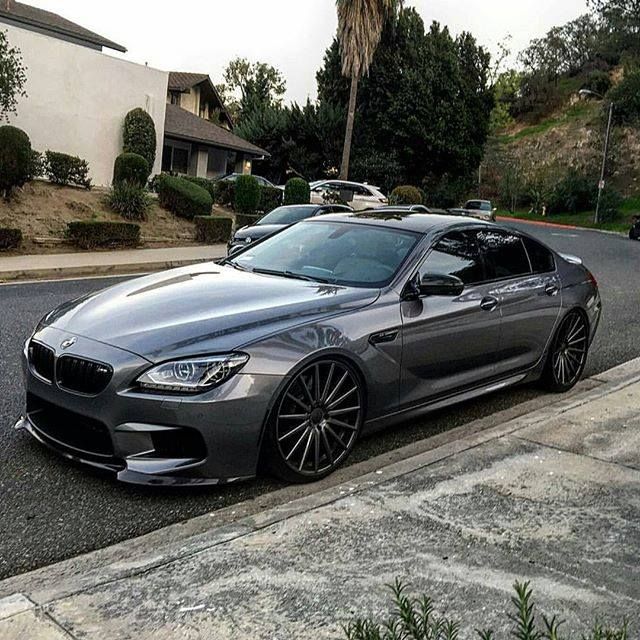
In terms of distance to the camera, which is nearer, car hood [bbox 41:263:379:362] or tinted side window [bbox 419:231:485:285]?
car hood [bbox 41:263:379:362]

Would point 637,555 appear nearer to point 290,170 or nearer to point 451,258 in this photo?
point 451,258

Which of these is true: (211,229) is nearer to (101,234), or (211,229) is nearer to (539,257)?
(101,234)

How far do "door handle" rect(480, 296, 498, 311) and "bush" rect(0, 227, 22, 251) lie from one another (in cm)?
1218

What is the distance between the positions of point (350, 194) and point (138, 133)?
344 inches

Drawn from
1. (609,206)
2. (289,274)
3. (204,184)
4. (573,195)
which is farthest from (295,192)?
(573,195)

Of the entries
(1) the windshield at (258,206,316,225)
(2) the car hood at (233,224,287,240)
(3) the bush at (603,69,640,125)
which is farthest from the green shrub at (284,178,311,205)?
(3) the bush at (603,69,640,125)

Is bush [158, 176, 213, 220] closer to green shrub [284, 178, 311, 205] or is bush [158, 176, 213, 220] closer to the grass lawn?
green shrub [284, 178, 311, 205]

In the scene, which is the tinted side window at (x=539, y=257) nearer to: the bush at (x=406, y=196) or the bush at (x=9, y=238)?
the bush at (x=9, y=238)

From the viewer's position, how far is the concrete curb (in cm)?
308

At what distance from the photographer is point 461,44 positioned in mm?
46750

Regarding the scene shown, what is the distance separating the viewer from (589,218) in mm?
51250

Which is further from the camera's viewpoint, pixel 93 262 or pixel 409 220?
pixel 93 262

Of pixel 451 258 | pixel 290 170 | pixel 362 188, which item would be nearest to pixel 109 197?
pixel 362 188

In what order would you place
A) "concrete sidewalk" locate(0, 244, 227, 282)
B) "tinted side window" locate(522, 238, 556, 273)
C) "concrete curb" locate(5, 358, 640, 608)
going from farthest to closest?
1. "concrete sidewalk" locate(0, 244, 227, 282)
2. "tinted side window" locate(522, 238, 556, 273)
3. "concrete curb" locate(5, 358, 640, 608)
